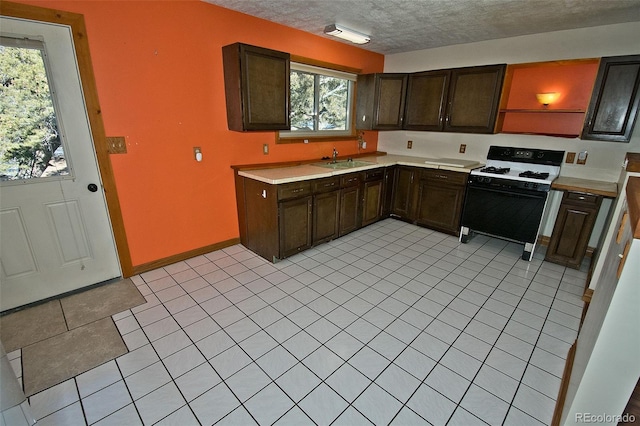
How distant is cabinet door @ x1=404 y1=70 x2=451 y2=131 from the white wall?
1.18ft

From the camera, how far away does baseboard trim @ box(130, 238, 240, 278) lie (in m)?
2.85

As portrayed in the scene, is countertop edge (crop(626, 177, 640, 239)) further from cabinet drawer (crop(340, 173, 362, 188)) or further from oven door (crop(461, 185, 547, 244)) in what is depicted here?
cabinet drawer (crop(340, 173, 362, 188))

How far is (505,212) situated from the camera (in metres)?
3.39

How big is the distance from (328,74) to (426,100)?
56.2 inches

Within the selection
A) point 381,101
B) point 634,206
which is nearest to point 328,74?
point 381,101

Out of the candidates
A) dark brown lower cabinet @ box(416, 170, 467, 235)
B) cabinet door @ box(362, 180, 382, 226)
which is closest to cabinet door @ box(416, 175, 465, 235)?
dark brown lower cabinet @ box(416, 170, 467, 235)

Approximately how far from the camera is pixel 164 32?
2555mm

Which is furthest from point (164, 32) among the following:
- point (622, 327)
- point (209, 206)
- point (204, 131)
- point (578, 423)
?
point (578, 423)

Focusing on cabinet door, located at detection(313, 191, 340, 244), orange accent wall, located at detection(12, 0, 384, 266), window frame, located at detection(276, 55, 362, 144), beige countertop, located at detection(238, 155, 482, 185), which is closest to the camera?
orange accent wall, located at detection(12, 0, 384, 266)

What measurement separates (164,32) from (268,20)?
1.14 meters

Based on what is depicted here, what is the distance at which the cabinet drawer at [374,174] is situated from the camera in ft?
12.8

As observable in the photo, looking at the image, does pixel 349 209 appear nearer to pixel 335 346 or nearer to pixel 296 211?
pixel 296 211

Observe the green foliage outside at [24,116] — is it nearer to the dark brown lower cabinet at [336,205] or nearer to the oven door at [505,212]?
the dark brown lower cabinet at [336,205]

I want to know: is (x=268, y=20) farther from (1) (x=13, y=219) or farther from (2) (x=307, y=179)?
(1) (x=13, y=219)
